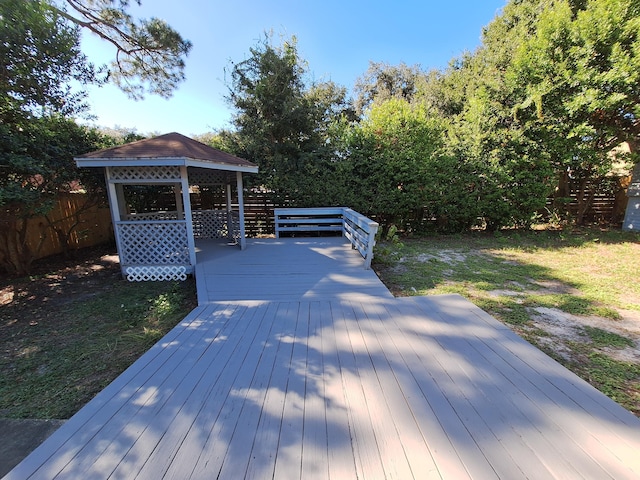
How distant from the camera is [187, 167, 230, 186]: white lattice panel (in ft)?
21.3

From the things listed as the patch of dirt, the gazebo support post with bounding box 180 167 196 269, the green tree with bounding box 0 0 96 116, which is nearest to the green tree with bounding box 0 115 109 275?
the green tree with bounding box 0 0 96 116

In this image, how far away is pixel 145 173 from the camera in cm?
450

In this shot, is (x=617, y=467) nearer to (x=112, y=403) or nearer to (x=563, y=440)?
(x=563, y=440)

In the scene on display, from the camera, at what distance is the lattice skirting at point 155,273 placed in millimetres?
4820

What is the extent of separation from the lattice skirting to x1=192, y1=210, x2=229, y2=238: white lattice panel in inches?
100

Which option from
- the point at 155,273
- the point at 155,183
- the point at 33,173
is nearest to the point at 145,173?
the point at 155,183

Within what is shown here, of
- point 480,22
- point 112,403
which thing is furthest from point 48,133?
point 480,22

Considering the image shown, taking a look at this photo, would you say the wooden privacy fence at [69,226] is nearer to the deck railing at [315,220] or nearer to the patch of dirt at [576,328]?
the deck railing at [315,220]

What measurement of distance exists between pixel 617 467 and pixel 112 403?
8.50 ft

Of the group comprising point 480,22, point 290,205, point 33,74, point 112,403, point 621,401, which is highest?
point 480,22

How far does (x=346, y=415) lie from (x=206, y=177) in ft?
21.1

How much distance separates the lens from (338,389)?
1.70 metres

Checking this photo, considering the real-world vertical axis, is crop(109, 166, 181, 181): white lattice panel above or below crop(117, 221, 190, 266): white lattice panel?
above

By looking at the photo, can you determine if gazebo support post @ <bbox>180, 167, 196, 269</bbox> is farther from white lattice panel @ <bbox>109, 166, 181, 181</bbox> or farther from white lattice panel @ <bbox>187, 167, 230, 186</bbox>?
white lattice panel @ <bbox>187, 167, 230, 186</bbox>
